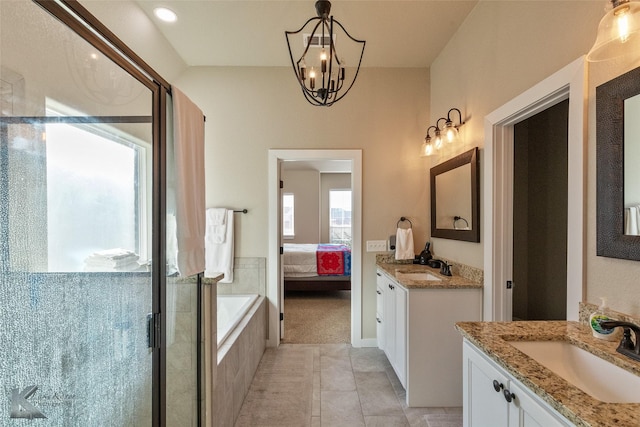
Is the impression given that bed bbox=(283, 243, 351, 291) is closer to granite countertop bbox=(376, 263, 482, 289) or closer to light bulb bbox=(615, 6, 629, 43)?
granite countertop bbox=(376, 263, 482, 289)

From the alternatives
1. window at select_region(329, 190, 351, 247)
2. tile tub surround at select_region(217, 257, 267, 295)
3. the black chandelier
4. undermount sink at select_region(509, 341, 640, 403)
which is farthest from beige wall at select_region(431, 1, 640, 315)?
window at select_region(329, 190, 351, 247)

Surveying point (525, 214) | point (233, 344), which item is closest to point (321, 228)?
point (525, 214)

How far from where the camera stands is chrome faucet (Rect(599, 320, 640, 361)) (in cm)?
92

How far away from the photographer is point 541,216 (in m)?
2.68

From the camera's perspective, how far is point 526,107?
1.61 metres

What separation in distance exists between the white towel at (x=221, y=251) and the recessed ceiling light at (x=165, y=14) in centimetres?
173

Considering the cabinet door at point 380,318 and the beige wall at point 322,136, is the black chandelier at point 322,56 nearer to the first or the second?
the beige wall at point 322,136

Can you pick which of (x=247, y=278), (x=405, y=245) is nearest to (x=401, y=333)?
(x=405, y=245)

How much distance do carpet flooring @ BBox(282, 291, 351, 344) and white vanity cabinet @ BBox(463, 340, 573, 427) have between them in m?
2.03

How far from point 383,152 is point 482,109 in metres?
1.09

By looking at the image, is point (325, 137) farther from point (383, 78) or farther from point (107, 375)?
point (107, 375)

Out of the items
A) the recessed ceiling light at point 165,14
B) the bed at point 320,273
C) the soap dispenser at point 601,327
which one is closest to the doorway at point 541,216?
the soap dispenser at point 601,327

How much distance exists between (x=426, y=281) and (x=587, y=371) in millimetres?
1021

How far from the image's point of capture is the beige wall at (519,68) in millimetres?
1148
